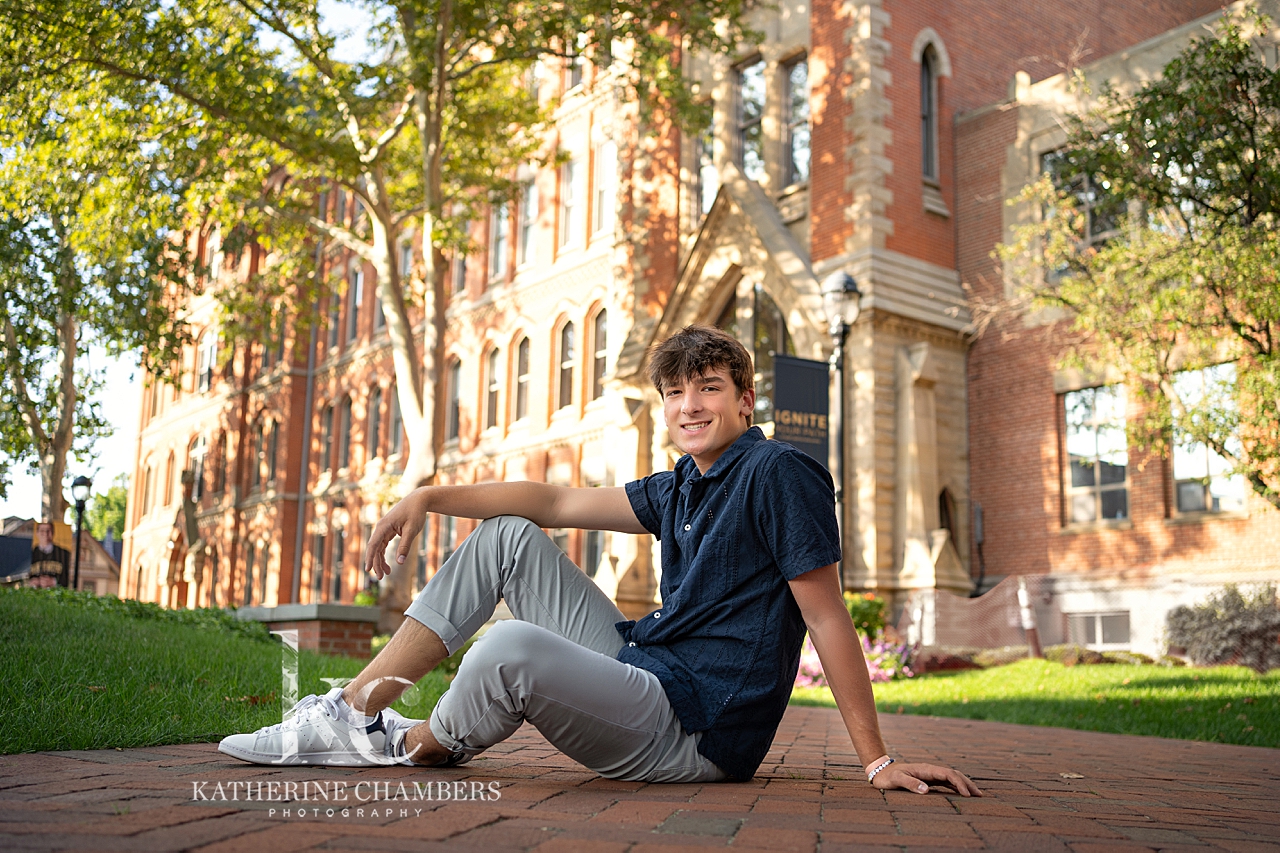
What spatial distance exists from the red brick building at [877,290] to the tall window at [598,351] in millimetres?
60

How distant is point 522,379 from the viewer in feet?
93.4

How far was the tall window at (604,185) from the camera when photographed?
87.0 feet

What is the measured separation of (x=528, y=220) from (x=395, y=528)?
26.3 meters

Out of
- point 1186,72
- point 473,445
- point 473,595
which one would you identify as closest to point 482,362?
point 473,445

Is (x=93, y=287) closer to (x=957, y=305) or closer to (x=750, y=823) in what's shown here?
(x=957, y=305)

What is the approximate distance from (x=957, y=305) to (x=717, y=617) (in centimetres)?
1655

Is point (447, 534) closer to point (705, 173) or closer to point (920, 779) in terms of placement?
point (705, 173)

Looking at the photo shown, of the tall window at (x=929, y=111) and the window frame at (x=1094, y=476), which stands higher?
the tall window at (x=929, y=111)

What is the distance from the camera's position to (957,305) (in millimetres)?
18953

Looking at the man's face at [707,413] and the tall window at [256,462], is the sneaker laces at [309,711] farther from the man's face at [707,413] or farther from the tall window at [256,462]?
the tall window at [256,462]

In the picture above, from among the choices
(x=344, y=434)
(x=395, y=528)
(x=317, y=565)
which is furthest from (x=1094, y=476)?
(x=317, y=565)

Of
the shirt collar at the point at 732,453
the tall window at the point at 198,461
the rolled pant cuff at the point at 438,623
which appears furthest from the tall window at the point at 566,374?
the rolled pant cuff at the point at 438,623

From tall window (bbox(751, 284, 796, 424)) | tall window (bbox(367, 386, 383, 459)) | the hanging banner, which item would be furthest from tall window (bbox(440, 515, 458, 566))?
the hanging banner

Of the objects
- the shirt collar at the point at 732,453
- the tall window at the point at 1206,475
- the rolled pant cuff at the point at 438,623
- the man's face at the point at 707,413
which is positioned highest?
the tall window at the point at 1206,475
